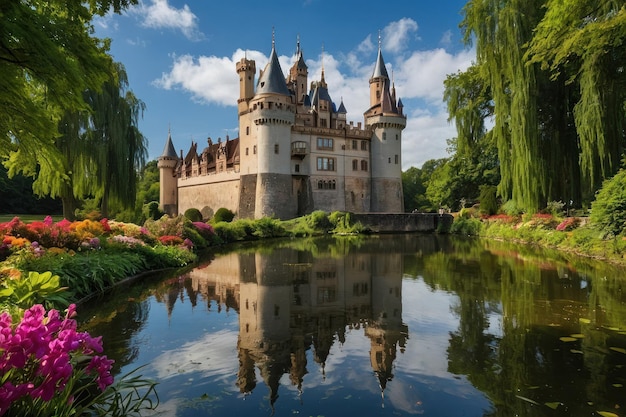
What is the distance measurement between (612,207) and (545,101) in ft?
25.0

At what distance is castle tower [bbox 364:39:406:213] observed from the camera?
43.9 meters

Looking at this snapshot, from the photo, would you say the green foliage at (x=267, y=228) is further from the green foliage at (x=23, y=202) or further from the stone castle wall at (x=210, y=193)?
the green foliage at (x=23, y=202)

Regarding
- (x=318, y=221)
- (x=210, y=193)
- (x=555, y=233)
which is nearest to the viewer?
(x=555, y=233)

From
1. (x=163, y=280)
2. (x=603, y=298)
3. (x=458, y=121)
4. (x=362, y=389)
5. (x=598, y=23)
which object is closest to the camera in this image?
(x=362, y=389)

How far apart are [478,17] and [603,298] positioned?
15.5 meters

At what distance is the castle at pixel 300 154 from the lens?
38500mm

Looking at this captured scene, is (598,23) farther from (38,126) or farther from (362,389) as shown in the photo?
(38,126)

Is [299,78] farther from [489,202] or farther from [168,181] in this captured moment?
[489,202]

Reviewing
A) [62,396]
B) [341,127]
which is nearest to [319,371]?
[62,396]

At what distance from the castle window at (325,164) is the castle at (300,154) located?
5cm

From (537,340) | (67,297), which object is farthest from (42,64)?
(537,340)

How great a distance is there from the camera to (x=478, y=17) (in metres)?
19.4

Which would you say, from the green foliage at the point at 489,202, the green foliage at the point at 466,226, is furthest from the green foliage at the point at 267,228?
the green foliage at the point at 489,202

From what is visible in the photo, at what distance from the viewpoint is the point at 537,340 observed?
231 inches
